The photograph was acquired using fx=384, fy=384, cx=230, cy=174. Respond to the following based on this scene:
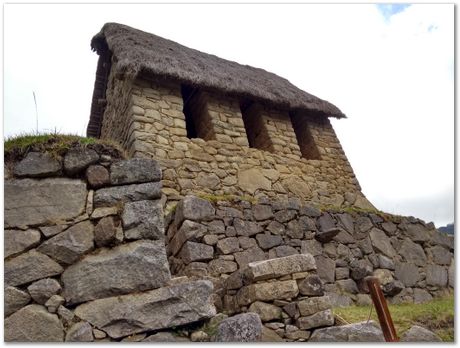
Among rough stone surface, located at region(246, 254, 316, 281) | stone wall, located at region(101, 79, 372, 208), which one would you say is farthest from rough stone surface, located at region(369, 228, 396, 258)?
rough stone surface, located at region(246, 254, 316, 281)

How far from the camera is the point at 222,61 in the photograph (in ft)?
31.0

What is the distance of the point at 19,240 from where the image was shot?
8.06ft

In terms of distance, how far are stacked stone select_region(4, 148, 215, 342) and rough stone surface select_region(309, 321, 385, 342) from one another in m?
1.01

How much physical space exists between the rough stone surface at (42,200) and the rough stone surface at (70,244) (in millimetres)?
113

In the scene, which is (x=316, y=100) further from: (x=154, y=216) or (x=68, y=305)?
(x=68, y=305)

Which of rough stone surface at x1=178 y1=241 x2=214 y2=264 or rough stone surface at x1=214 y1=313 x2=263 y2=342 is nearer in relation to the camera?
rough stone surface at x1=214 y1=313 x2=263 y2=342

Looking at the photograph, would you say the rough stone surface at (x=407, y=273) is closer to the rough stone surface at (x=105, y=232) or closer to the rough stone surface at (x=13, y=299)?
the rough stone surface at (x=105, y=232)

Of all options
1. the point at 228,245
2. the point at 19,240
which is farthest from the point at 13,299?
the point at 228,245

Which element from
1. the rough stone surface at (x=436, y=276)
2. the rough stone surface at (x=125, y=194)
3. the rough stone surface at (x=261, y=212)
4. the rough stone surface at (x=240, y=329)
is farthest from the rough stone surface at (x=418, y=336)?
the rough stone surface at (x=436, y=276)

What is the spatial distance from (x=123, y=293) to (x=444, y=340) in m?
2.66

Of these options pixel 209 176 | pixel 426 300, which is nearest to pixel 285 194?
pixel 209 176

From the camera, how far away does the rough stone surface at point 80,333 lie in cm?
227

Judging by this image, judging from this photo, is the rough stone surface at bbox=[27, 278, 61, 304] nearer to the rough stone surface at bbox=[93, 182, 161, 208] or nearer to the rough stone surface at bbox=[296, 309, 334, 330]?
the rough stone surface at bbox=[93, 182, 161, 208]

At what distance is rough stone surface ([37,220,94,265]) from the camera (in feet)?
8.14
